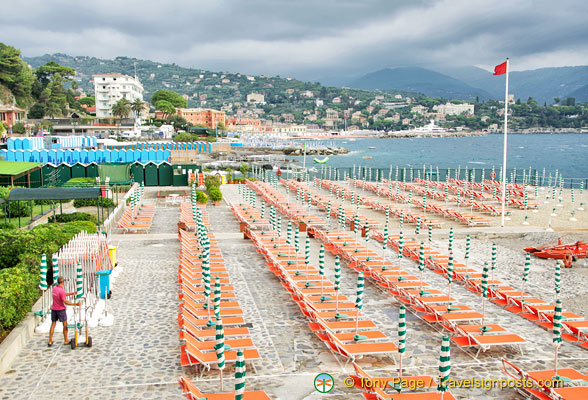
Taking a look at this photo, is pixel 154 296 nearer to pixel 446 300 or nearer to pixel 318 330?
pixel 318 330

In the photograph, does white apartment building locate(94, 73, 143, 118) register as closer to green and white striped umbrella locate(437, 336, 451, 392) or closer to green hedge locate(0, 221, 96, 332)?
green hedge locate(0, 221, 96, 332)

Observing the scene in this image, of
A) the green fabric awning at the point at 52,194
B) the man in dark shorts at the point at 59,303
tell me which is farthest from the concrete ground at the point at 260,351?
the green fabric awning at the point at 52,194

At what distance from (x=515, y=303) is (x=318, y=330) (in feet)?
14.9

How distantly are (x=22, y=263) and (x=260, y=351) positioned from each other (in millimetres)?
5949

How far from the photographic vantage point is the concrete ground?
7.68 meters

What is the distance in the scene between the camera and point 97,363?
333 inches

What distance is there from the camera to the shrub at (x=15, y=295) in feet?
29.4

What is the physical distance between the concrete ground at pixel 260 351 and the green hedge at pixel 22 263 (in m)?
0.72

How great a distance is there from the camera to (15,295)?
31.0ft

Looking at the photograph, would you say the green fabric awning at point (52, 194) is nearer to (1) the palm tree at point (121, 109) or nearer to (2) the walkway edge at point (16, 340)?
(2) the walkway edge at point (16, 340)

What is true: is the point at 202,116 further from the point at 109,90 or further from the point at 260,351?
the point at 260,351

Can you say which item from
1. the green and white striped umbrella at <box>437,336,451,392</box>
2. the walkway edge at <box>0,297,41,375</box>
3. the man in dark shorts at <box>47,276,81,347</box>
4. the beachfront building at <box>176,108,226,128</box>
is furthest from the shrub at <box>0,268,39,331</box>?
the beachfront building at <box>176,108,226,128</box>

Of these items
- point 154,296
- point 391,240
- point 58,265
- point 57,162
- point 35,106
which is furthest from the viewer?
point 35,106

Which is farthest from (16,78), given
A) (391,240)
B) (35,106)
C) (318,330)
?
(318,330)
